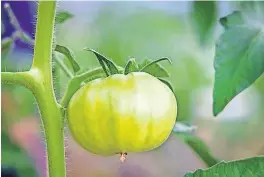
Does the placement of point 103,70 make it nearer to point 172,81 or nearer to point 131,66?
point 131,66

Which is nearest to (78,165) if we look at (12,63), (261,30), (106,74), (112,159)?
(112,159)

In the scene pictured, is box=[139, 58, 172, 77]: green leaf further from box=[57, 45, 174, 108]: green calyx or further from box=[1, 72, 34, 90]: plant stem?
box=[1, 72, 34, 90]: plant stem

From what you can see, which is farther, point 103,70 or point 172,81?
point 172,81

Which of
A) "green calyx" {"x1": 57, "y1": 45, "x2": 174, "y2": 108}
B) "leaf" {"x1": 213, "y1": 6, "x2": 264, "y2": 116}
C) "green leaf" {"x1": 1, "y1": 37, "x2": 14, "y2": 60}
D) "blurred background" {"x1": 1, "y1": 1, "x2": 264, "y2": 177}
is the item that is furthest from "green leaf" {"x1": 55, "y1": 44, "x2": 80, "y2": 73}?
"blurred background" {"x1": 1, "y1": 1, "x2": 264, "y2": 177}

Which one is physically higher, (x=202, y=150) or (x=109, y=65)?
(x=109, y=65)

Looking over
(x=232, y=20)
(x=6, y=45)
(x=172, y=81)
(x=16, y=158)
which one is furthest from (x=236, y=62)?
(x=172, y=81)
